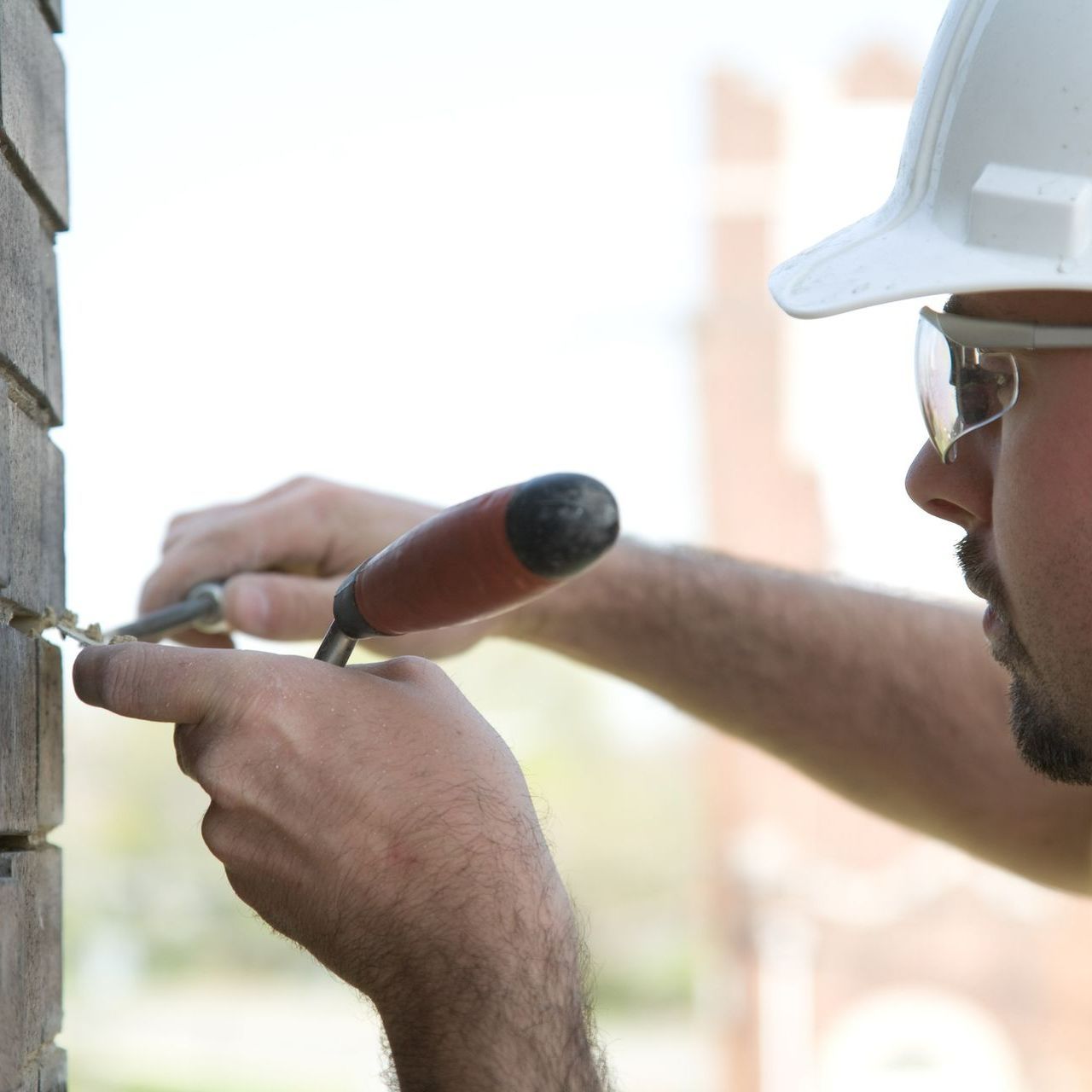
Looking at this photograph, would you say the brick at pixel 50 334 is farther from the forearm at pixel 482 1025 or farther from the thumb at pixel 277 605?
the forearm at pixel 482 1025

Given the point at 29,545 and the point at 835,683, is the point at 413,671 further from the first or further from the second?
the point at 835,683

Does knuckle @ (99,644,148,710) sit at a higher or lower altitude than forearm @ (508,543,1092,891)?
higher

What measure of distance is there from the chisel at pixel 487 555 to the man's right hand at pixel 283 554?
2.69 ft

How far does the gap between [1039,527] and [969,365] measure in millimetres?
226

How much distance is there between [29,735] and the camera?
5.10 ft

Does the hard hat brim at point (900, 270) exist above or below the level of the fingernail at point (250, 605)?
above

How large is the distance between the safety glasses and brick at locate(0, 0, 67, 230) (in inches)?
44.4

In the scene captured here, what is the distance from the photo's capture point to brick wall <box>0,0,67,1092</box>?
149 cm

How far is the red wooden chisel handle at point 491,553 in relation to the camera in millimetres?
1138

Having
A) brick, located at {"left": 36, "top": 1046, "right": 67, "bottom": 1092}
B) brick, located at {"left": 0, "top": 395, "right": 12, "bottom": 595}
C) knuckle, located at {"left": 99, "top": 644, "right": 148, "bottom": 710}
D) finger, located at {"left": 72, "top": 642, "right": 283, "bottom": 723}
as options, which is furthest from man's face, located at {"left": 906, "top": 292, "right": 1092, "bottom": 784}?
brick, located at {"left": 36, "top": 1046, "right": 67, "bottom": 1092}

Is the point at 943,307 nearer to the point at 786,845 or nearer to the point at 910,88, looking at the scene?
the point at 786,845

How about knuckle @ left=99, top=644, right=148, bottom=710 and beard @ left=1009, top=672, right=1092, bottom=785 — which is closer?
knuckle @ left=99, top=644, right=148, bottom=710

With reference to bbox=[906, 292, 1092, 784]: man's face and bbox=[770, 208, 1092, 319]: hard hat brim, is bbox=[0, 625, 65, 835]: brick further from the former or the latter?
bbox=[906, 292, 1092, 784]: man's face

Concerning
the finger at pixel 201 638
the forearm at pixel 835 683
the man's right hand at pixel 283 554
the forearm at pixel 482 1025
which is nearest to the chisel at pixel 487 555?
the forearm at pixel 482 1025
